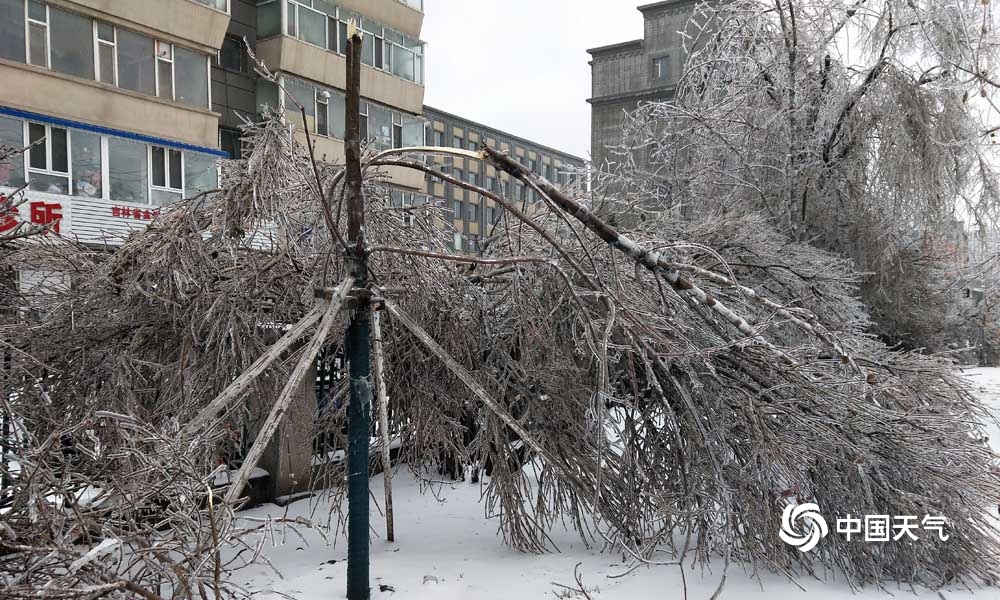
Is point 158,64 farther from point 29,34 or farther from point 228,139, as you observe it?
point 228,139

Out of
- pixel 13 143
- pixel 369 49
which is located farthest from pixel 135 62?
pixel 369 49

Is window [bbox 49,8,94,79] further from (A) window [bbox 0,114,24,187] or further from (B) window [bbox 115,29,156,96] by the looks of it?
(A) window [bbox 0,114,24,187]

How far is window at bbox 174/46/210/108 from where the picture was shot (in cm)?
1478

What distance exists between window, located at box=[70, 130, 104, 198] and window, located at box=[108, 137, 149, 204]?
0.73 ft

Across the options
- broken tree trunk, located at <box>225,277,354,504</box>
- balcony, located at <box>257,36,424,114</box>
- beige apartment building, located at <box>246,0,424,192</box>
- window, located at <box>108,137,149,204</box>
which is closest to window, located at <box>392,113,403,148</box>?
beige apartment building, located at <box>246,0,424,192</box>

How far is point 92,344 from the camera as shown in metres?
4.91

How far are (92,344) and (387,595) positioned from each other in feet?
8.97

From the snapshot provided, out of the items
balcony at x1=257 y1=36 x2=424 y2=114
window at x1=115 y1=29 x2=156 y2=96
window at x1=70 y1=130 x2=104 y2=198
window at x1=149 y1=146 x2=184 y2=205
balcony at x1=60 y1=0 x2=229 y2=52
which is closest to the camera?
window at x1=70 y1=130 x2=104 y2=198

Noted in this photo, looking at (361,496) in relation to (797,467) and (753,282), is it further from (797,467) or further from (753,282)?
(753,282)

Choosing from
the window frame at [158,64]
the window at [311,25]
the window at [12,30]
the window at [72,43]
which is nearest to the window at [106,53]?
→ the window at [72,43]

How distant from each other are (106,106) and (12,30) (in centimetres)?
184

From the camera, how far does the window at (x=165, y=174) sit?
14.2 meters

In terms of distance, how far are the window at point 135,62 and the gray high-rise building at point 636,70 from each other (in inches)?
671

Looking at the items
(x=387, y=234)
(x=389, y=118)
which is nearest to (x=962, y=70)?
(x=387, y=234)
